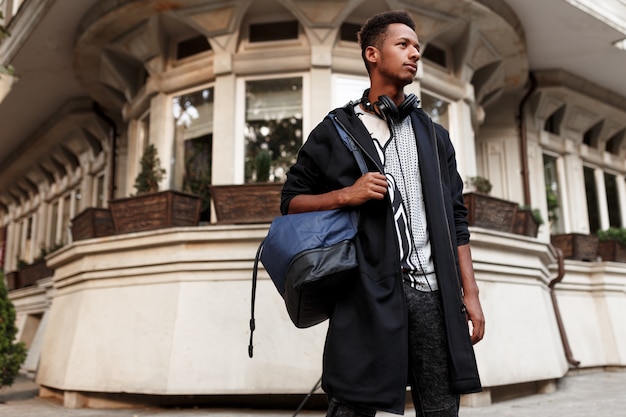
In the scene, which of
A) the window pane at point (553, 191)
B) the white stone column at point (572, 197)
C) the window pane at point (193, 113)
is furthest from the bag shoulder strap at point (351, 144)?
the white stone column at point (572, 197)

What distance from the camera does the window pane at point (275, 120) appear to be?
9.49 metres

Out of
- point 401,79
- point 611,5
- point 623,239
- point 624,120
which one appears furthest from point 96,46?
point 624,120

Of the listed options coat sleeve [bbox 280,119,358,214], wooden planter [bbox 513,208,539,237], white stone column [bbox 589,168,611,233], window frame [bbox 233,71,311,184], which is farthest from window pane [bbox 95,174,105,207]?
coat sleeve [bbox 280,119,358,214]

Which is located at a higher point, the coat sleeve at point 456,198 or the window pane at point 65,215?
the window pane at point 65,215

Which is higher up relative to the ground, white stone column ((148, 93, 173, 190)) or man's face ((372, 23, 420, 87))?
white stone column ((148, 93, 173, 190))

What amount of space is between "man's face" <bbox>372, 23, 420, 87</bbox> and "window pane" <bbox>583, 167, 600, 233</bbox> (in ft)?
48.3

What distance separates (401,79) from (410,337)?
0.93 metres

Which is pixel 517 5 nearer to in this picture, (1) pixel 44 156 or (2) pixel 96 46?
(2) pixel 96 46

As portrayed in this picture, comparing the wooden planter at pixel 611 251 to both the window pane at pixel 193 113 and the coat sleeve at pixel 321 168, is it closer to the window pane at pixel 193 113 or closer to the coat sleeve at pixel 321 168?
the window pane at pixel 193 113

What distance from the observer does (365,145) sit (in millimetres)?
2283

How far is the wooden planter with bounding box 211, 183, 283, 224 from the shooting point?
26.5 feet

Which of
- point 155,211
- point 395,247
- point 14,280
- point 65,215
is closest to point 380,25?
point 395,247

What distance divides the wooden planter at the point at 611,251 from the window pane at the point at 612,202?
9.54 ft

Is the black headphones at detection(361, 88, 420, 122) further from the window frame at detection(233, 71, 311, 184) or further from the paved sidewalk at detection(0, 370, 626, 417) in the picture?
the window frame at detection(233, 71, 311, 184)
